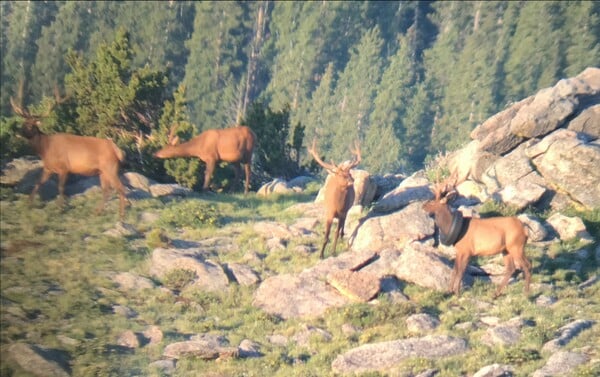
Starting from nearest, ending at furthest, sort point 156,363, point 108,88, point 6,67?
1. point 156,363
2. point 108,88
3. point 6,67

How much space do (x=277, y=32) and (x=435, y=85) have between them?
17.3 meters

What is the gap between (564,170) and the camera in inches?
766

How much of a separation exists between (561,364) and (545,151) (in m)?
9.51

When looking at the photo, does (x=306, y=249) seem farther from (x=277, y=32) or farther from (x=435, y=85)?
(x=277, y=32)

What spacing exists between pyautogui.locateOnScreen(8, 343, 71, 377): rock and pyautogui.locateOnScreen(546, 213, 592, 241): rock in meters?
11.4

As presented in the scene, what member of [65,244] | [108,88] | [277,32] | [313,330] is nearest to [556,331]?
[313,330]

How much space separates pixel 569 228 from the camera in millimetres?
17672

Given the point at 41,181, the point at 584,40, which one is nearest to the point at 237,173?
the point at 41,181

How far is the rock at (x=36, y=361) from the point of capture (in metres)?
11.2

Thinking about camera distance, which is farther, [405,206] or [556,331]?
[405,206]

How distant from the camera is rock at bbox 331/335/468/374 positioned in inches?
485

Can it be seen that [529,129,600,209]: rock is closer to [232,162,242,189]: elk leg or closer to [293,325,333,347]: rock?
[293,325,333,347]: rock

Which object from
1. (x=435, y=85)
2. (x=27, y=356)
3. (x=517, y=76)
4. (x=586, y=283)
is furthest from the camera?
(x=435, y=85)

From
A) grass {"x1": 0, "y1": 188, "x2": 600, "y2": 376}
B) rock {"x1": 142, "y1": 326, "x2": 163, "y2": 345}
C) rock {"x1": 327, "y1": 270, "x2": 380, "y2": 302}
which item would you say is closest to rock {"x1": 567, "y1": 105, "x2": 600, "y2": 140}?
grass {"x1": 0, "y1": 188, "x2": 600, "y2": 376}
